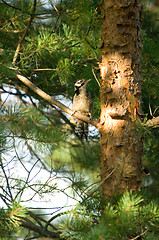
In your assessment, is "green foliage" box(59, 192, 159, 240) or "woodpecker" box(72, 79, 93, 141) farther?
"woodpecker" box(72, 79, 93, 141)

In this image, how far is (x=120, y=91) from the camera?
1687 mm

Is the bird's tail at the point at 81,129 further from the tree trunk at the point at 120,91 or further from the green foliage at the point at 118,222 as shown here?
the green foliage at the point at 118,222

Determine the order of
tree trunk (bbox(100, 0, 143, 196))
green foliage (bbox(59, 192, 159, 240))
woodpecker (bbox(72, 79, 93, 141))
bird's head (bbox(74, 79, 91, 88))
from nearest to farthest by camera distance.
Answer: green foliage (bbox(59, 192, 159, 240))
tree trunk (bbox(100, 0, 143, 196))
bird's head (bbox(74, 79, 91, 88))
woodpecker (bbox(72, 79, 93, 141))

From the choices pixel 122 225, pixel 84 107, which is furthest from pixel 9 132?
pixel 84 107

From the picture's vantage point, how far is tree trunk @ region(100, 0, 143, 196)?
1631 millimetres

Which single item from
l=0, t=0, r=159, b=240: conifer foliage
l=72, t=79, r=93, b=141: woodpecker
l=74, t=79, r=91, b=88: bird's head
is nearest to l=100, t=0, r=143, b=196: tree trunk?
l=0, t=0, r=159, b=240: conifer foliage

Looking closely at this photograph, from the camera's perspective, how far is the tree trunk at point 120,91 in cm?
163

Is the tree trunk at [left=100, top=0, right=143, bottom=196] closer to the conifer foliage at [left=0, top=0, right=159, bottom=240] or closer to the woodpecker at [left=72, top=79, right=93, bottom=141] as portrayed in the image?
the conifer foliage at [left=0, top=0, right=159, bottom=240]

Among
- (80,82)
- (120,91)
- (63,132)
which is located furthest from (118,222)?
(80,82)

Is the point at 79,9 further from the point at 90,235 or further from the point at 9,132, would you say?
the point at 90,235

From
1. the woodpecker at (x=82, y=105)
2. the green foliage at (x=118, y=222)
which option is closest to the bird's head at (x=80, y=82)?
the woodpecker at (x=82, y=105)

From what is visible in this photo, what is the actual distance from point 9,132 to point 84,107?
1300 millimetres

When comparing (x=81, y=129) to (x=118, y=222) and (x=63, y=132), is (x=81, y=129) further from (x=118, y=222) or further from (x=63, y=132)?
(x=118, y=222)

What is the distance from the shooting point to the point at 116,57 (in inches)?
68.2
